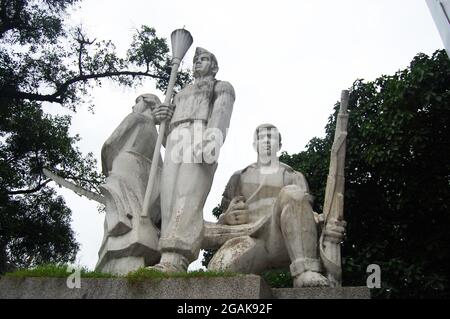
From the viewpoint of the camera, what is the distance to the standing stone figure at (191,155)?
5.54m

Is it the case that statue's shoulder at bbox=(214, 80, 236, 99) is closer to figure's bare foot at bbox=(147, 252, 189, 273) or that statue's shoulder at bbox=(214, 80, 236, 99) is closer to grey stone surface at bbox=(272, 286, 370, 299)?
figure's bare foot at bbox=(147, 252, 189, 273)

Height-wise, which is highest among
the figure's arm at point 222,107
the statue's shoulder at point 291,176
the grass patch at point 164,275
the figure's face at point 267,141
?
the figure's arm at point 222,107

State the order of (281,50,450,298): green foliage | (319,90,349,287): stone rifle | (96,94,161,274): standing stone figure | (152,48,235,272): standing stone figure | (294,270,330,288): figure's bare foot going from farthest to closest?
(281,50,450,298): green foliage < (96,94,161,274): standing stone figure < (152,48,235,272): standing stone figure < (319,90,349,287): stone rifle < (294,270,330,288): figure's bare foot

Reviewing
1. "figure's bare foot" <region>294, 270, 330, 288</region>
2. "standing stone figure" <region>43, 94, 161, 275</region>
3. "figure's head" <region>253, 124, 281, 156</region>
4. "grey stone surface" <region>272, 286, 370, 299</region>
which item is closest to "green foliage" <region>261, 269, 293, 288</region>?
"figure's head" <region>253, 124, 281, 156</region>

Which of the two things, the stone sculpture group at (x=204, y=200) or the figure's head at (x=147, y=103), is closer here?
the stone sculpture group at (x=204, y=200)

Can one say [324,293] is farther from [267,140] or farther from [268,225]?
[267,140]

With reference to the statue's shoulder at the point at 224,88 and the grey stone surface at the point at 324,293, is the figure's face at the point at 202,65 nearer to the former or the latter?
the statue's shoulder at the point at 224,88

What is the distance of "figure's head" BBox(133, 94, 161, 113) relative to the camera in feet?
22.4

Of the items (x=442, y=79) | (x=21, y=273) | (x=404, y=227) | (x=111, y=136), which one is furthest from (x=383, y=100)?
(x=21, y=273)

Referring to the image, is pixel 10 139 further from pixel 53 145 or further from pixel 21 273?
pixel 21 273

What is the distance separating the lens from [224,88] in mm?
6461

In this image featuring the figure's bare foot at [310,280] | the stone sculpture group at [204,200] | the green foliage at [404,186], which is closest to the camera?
the figure's bare foot at [310,280]

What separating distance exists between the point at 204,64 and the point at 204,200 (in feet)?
5.33

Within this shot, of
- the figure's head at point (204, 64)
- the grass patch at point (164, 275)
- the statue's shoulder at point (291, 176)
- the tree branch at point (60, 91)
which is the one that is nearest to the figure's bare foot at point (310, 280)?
the grass patch at point (164, 275)
